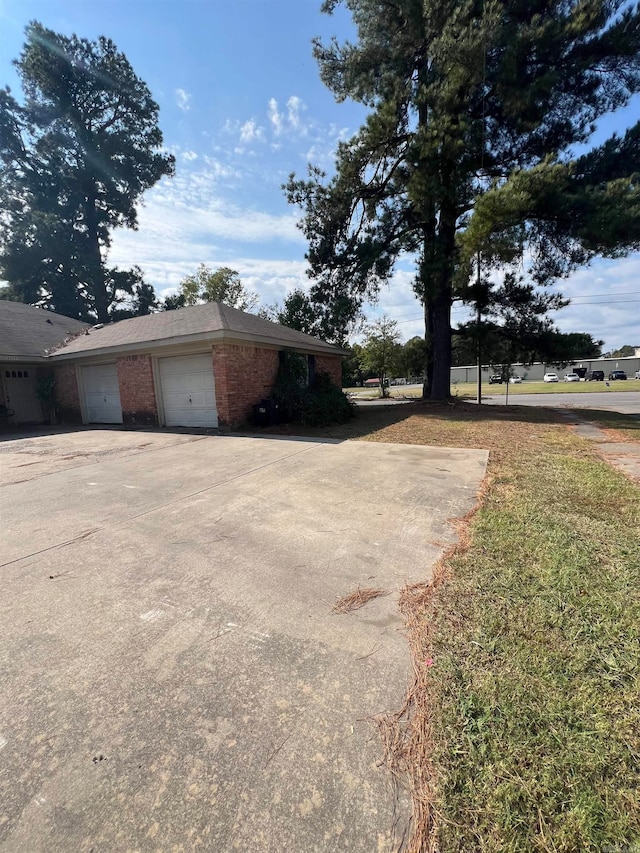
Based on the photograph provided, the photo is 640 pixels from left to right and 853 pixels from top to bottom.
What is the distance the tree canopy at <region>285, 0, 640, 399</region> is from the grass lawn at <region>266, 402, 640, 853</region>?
31.6ft

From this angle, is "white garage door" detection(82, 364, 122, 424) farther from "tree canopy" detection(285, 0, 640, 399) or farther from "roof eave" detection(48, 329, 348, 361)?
"tree canopy" detection(285, 0, 640, 399)

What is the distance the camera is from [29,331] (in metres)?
14.7

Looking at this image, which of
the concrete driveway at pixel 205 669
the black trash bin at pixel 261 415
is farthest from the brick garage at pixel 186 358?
the concrete driveway at pixel 205 669

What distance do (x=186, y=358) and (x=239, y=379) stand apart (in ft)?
5.62

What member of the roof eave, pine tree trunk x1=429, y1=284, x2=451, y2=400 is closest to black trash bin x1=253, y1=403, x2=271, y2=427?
the roof eave

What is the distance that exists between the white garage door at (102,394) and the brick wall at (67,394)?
1.59 ft

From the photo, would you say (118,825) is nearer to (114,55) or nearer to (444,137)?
(444,137)

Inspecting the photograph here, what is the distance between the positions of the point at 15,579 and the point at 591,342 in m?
16.1

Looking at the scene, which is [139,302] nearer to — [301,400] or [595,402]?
[301,400]

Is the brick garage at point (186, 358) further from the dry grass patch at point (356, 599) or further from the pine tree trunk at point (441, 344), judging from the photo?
the dry grass patch at point (356, 599)

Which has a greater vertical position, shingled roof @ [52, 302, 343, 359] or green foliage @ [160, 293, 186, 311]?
green foliage @ [160, 293, 186, 311]

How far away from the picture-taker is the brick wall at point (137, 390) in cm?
1094

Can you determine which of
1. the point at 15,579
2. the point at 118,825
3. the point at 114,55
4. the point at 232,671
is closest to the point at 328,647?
the point at 232,671

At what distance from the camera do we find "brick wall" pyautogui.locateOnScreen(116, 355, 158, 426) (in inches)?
431
